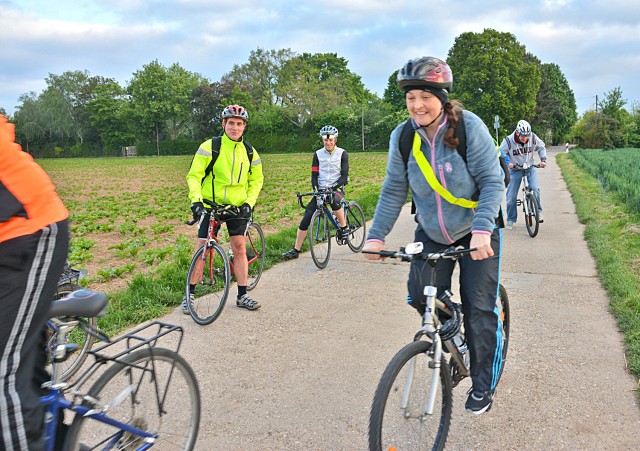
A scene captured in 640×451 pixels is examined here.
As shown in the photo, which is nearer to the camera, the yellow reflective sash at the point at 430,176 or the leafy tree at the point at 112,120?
the yellow reflective sash at the point at 430,176

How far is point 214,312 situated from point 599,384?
338 cm

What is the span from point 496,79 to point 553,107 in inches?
788

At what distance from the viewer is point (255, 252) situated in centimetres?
653

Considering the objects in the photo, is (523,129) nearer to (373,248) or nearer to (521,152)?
(521,152)

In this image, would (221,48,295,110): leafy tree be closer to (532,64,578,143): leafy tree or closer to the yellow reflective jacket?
(532,64,578,143): leafy tree

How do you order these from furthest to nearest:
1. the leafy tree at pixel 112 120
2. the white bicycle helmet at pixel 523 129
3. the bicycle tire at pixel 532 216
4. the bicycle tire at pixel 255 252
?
the leafy tree at pixel 112 120, the white bicycle helmet at pixel 523 129, the bicycle tire at pixel 532 216, the bicycle tire at pixel 255 252

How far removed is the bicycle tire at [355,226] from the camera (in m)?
8.31

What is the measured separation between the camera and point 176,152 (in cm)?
7106

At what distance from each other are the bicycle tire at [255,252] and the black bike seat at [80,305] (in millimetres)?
3918

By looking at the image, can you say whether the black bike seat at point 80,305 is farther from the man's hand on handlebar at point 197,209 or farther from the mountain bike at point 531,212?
the mountain bike at point 531,212

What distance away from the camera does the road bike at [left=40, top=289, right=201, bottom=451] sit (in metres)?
2.16

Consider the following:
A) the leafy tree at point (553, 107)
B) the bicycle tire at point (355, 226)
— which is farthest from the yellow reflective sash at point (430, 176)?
the leafy tree at point (553, 107)

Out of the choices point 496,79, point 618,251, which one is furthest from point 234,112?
point 496,79

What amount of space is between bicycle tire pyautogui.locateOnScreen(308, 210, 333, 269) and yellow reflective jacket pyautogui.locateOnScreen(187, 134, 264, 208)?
184 cm
